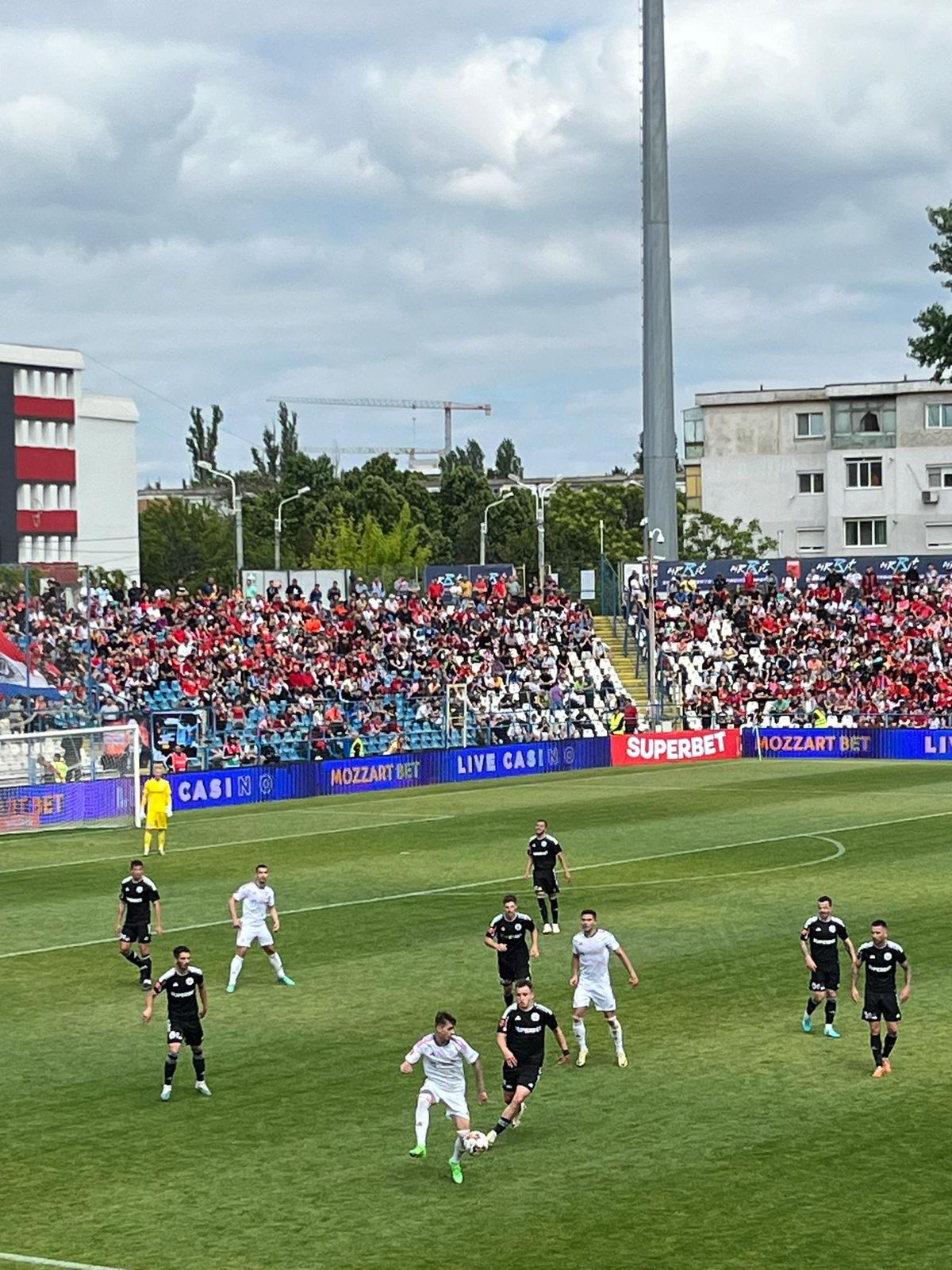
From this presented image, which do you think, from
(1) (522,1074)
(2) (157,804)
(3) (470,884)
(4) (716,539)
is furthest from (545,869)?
(4) (716,539)

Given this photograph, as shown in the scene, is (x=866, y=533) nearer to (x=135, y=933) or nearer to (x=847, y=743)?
(x=847, y=743)

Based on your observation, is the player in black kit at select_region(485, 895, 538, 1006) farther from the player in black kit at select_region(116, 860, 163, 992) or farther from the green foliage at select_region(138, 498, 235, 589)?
the green foliage at select_region(138, 498, 235, 589)

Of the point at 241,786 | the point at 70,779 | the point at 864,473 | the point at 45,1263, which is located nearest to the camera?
the point at 45,1263

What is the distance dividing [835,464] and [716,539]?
9.80m

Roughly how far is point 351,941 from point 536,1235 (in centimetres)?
1551

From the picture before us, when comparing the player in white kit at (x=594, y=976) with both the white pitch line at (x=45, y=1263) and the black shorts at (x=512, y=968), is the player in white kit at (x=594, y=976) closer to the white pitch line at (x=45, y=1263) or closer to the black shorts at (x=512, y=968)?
the black shorts at (x=512, y=968)

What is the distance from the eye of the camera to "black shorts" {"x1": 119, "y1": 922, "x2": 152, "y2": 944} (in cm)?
2733

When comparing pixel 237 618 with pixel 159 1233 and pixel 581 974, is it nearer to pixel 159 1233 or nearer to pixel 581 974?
pixel 581 974

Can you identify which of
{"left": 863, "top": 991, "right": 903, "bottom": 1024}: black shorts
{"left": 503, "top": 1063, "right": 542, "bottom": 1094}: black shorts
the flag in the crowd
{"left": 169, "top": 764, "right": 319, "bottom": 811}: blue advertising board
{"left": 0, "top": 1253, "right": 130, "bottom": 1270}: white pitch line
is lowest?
{"left": 0, "top": 1253, "right": 130, "bottom": 1270}: white pitch line

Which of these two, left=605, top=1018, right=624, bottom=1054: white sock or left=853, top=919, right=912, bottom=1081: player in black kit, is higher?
left=853, top=919, right=912, bottom=1081: player in black kit

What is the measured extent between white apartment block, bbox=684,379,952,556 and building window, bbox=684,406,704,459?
1.03 m

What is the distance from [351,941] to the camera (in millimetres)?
30938

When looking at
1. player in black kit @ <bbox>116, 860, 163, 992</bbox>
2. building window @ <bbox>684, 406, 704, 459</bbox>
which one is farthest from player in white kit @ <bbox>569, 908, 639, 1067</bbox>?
building window @ <bbox>684, 406, 704, 459</bbox>

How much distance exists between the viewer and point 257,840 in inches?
1816
